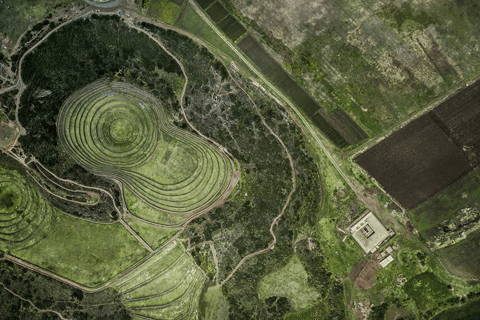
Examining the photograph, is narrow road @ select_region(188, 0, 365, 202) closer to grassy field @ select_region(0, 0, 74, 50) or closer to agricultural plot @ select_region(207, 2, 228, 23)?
agricultural plot @ select_region(207, 2, 228, 23)

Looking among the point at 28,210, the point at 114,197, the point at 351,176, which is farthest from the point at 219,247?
the point at 28,210

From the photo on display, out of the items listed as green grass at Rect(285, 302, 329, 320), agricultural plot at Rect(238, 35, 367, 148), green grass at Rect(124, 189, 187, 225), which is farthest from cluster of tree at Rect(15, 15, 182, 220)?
green grass at Rect(285, 302, 329, 320)

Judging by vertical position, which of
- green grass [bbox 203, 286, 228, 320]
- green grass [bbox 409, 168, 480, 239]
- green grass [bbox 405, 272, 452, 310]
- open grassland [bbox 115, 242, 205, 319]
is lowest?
green grass [bbox 405, 272, 452, 310]

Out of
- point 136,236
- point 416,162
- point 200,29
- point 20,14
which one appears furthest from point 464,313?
point 20,14

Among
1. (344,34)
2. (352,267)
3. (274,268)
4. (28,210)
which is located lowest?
(352,267)

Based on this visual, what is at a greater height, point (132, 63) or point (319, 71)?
point (132, 63)

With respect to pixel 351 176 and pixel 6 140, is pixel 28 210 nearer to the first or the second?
pixel 6 140
